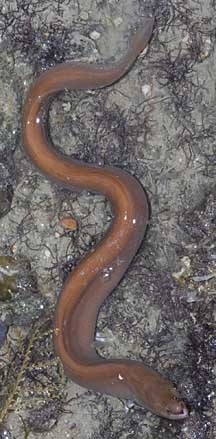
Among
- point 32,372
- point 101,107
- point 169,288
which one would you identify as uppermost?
point 101,107

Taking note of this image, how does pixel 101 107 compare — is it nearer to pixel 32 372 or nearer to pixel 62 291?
pixel 62 291

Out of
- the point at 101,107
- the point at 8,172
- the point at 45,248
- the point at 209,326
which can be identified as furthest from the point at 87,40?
the point at 209,326

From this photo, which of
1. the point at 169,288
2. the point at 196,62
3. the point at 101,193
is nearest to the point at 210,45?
the point at 196,62

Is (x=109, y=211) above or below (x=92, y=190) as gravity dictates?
below

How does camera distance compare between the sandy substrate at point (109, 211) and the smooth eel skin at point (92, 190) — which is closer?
the smooth eel skin at point (92, 190)

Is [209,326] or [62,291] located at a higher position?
[62,291]

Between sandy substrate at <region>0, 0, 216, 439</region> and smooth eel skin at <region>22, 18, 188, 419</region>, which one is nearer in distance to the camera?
smooth eel skin at <region>22, 18, 188, 419</region>

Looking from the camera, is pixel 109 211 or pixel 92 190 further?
pixel 109 211
